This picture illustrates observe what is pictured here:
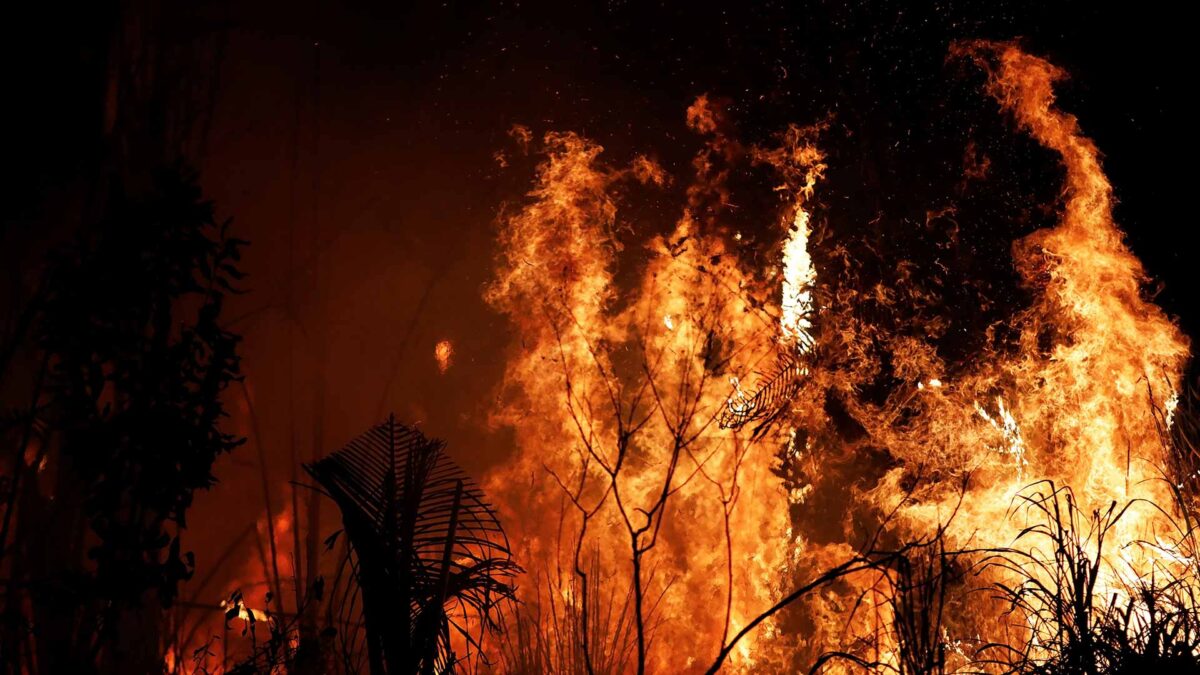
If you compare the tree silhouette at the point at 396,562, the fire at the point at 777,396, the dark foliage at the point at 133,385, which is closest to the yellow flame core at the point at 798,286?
the fire at the point at 777,396

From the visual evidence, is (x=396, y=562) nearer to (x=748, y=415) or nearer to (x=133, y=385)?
(x=133, y=385)

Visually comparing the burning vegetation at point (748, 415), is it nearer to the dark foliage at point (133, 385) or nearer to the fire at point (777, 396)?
the fire at point (777, 396)

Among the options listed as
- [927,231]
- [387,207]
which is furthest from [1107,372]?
[387,207]

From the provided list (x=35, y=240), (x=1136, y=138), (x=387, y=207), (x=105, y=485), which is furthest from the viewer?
(x=1136, y=138)

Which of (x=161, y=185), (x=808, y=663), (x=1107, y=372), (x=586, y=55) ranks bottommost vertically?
(x=808, y=663)

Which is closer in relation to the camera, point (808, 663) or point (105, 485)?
point (105, 485)

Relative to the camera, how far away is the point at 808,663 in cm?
630

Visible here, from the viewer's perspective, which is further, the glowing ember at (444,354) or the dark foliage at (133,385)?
the glowing ember at (444,354)

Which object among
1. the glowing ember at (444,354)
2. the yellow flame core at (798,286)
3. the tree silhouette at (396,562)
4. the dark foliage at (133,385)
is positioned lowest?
the tree silhouette at (396,562)

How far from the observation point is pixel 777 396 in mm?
6137

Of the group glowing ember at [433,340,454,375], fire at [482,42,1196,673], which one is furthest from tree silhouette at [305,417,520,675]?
fire at [482,42,1196,673]

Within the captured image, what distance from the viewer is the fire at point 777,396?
227 inches

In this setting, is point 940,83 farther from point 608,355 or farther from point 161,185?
point 161,185

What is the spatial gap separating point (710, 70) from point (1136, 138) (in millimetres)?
3681
